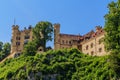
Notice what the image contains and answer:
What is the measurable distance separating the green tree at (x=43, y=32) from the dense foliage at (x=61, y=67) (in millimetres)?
11616

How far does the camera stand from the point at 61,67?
273ft

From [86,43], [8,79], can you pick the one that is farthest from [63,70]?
[86,43]

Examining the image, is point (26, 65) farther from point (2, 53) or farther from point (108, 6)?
point (2, 53)

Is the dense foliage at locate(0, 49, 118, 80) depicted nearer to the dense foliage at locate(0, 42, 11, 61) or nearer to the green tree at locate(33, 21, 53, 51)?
the green tree at locate(33, 21, 53, 51)

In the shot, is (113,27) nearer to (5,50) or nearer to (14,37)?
(14,37)

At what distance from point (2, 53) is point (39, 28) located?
844 inches

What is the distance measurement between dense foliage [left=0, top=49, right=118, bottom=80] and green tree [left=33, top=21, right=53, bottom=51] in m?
11.6

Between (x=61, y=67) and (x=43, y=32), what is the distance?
71.5 feet

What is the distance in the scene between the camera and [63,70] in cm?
8281

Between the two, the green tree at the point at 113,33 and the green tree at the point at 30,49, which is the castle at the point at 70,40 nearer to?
the green tree at the point at 30,49

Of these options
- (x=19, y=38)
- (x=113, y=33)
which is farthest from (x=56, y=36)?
(x=113, y=33)

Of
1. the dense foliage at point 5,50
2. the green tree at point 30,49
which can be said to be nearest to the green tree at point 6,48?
the dense foliage at point 5,50

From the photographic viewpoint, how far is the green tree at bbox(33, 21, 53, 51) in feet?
337

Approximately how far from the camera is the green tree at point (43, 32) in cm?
10262
